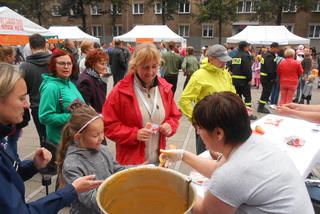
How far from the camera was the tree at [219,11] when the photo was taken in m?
28.3

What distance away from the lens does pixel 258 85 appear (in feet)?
39.1

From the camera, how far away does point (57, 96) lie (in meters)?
2.91

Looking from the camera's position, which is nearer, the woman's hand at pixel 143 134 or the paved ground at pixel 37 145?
the woman's hand at pixel 143 134

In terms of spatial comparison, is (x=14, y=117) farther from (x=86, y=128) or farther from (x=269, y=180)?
(x=269, y=180)

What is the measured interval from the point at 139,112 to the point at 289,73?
244 inches

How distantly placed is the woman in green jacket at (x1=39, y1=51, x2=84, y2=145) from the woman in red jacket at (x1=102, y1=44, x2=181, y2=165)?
0.66 metres

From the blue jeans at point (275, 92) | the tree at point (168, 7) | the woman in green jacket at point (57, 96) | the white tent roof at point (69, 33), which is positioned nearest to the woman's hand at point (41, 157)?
the woman in green jacket at point (57, 96)

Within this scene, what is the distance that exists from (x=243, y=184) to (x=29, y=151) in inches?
177

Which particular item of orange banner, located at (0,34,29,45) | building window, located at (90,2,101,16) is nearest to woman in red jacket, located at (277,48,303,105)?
orange banner, located at (0,34,29,45)

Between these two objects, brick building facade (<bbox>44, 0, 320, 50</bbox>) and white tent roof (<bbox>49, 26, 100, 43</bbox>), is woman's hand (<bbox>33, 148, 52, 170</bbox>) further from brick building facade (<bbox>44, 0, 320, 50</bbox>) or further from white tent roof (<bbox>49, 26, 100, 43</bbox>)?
brick building facade (<bbox>44, 0, 320, 50</bbox>)

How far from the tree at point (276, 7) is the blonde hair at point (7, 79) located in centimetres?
3022

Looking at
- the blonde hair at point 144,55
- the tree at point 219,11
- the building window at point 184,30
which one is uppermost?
the tree at point 219,11

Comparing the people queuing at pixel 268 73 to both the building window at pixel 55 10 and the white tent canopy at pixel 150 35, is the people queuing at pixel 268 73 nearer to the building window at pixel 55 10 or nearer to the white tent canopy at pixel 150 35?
the white tent canopy at pixel 150 35

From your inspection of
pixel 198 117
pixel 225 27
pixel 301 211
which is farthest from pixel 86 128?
pixel 225 27
